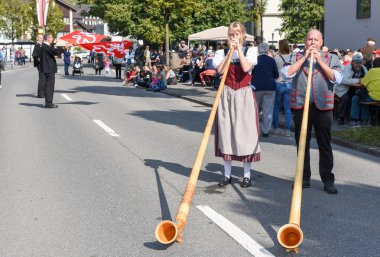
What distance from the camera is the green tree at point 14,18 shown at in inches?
2989

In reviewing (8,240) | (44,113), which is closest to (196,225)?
(8,240)

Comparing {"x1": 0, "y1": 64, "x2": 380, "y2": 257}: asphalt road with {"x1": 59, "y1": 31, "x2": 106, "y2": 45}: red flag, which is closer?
A: {"x1": 0, "y1": 64, "x2": 380, "y2": 257}: asphalt road

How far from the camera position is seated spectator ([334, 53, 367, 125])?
1333 cm

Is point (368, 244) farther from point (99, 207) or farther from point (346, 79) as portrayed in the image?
point (346, 79)

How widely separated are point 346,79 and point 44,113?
7.64 meters

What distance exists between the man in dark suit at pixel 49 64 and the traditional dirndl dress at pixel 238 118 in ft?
34.2

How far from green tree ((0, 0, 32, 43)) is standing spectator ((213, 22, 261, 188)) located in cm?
7190

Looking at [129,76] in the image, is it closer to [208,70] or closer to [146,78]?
[146,78]

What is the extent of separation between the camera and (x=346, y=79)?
13383 millimetres

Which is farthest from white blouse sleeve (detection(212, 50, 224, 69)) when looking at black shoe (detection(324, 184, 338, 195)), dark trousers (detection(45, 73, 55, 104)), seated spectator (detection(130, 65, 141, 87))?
Result: seated spectator (detection(130, 65, 141, 87))

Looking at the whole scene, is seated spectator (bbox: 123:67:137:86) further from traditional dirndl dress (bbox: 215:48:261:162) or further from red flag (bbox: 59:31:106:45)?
traditional dirndl dress (bbox: 215:48:261:162)

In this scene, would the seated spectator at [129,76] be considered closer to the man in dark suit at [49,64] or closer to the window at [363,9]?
the window at [363,9]

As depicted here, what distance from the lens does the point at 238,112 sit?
6.91 metres

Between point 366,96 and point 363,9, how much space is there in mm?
12353
